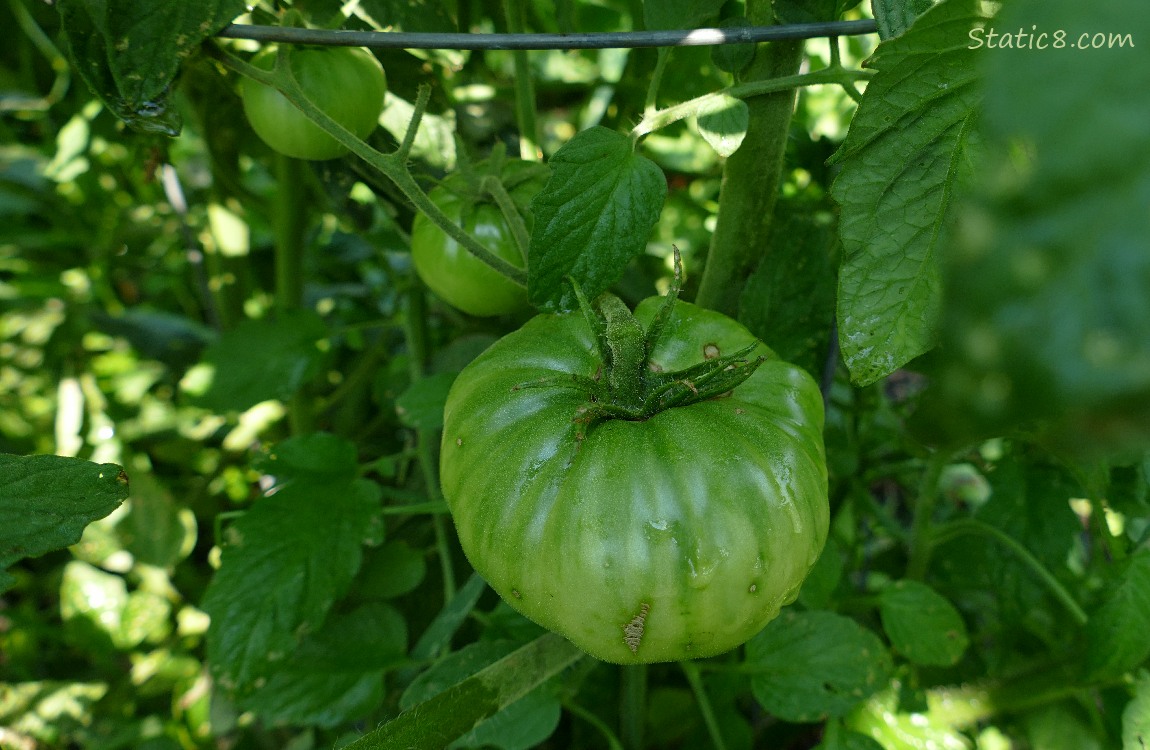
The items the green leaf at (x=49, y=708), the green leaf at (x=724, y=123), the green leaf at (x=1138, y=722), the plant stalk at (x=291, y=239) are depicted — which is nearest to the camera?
the green leaf at (x=724, y=123)

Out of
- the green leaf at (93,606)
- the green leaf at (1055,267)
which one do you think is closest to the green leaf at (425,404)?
the green leaf at (1055,267)

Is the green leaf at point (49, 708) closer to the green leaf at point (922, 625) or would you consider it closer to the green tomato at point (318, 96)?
the green tomato at point (318, 96)

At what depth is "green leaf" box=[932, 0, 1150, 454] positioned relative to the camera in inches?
6.1

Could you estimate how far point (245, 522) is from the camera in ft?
2.48

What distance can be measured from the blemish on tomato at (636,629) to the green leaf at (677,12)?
0.44m

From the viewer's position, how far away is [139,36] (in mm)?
563

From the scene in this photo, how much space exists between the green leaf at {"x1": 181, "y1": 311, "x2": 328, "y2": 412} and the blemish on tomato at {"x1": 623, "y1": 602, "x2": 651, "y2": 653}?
0.64 meters

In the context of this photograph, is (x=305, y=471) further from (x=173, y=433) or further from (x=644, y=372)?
(x=173, y=433)

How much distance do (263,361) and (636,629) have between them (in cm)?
Result: 70

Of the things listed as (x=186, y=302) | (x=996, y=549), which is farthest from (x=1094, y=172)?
(x=186, y=302)

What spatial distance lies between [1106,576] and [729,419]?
1.65 ft

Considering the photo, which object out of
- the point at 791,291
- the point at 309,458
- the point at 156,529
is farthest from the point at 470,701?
the point at 156,529

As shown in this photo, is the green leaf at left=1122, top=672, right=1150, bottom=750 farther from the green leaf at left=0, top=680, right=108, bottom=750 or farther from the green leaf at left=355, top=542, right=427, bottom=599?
the green leaf at left=0, top=680, right=108, bottom=750

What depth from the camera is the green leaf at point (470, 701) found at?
52 cm
